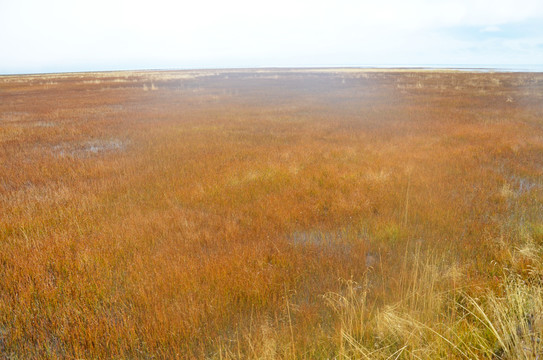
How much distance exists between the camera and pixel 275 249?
14.2ft

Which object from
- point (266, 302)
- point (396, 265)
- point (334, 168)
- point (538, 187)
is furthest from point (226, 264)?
point (538, 187)

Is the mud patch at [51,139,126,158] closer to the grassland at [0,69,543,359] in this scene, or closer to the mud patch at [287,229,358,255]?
the grassland at [0,69,543,359]

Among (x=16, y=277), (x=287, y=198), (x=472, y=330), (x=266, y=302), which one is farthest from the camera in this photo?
(x=287, y=198)

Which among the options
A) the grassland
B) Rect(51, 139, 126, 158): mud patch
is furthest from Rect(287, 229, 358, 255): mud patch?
Rect(51, 139, 126, 158): mud patch

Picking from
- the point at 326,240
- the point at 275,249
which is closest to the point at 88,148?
the point at 275,249

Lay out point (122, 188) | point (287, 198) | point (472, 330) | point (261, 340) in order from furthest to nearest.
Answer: point (122, 188)
point (287, 198)
point (261, 340)
point (472, 330)

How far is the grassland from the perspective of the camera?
2.70 meters

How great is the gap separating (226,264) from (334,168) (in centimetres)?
512

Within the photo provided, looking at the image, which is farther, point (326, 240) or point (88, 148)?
point (88, 148)

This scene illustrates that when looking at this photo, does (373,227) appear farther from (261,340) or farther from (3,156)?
(3,156)

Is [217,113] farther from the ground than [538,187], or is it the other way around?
[217,113]

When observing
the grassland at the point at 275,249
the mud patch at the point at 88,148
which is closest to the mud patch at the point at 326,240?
the grassland at the point at 275,249

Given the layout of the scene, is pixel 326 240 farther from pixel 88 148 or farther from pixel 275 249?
pixel 88 148

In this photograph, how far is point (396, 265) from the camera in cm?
391
